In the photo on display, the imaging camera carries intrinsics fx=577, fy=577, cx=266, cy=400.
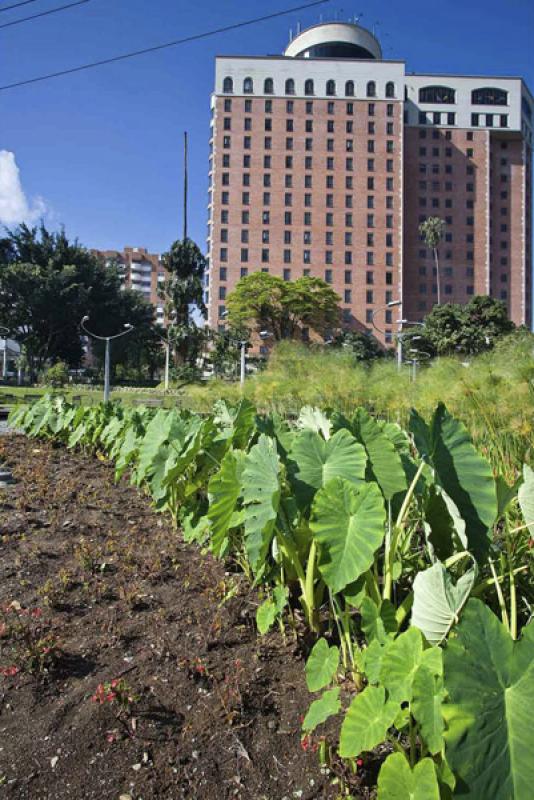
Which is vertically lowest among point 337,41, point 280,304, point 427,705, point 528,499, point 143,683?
point 143,683

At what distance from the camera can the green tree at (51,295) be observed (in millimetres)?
47406

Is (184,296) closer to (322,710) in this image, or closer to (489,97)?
(322,710)

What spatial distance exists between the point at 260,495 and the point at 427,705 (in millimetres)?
1003

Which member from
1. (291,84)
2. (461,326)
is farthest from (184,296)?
(291,84)

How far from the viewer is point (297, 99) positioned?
227 ft

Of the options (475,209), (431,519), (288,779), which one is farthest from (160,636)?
(475,209)

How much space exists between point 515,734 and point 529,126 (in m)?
91.6

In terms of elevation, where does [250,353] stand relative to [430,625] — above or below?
above

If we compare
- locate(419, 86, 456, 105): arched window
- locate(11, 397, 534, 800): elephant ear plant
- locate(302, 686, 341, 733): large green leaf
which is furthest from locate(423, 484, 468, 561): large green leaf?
locate(419, 86, 456, 105): arched window

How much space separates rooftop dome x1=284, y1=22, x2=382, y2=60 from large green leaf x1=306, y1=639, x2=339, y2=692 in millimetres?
87253

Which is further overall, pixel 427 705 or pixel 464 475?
pixel 464 475

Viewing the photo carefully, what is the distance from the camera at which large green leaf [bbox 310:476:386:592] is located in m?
1.69

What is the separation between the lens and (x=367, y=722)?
4.51 feet

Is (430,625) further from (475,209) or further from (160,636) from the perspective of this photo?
(475,209)
